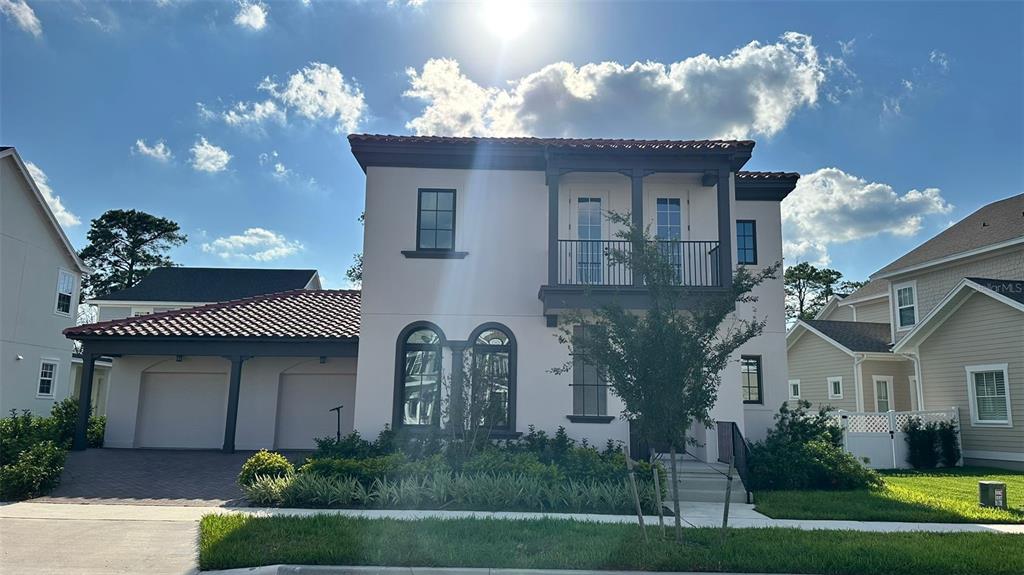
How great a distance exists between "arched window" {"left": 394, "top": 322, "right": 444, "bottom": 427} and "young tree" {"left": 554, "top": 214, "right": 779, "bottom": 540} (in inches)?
250

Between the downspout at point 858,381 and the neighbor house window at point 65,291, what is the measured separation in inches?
1073

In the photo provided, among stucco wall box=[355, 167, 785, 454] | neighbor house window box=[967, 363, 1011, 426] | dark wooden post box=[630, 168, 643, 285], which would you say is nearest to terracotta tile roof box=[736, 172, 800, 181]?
stucco wall box=[355, 167, 785, 454]

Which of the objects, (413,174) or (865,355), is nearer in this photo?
(413,174)

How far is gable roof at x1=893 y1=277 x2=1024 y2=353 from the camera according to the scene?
16.6 metres

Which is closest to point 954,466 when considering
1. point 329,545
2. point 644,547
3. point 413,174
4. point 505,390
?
point 505,390

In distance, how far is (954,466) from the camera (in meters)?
17.0

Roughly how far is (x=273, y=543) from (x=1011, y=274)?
21786 mm

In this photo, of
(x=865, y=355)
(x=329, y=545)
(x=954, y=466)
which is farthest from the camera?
(x=865, y=355)

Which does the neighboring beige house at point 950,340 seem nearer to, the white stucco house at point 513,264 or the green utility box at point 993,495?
the white stucco house at point 513,264

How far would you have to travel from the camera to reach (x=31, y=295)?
20.9 metres

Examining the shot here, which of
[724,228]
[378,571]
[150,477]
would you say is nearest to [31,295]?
[150,477]

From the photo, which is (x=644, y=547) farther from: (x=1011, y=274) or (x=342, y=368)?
(x=1011, y=274)

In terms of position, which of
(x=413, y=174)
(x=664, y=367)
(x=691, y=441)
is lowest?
(x=691, y=441)

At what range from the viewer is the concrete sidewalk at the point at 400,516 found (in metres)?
8.84
